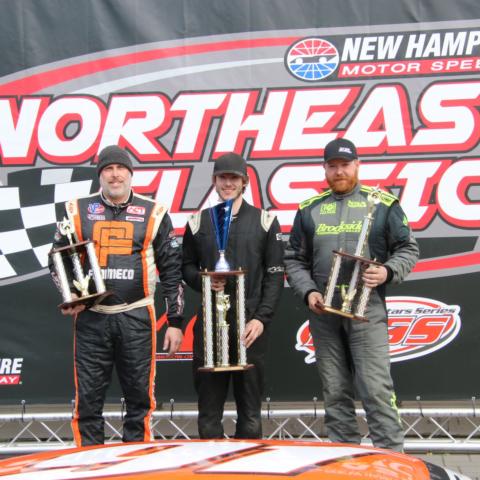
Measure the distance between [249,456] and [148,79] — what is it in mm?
3238

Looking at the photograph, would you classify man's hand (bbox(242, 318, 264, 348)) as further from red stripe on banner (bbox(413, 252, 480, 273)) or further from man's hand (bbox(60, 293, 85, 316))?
red stripe on banner (bbox(413, 252, 480, 273))

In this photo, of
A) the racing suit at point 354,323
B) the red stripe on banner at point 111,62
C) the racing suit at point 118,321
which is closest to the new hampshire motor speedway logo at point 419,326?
the racing suit at point 354,323

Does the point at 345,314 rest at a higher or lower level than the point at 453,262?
lower

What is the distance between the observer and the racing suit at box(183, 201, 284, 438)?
147 inches

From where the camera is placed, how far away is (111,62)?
4703 millimetres

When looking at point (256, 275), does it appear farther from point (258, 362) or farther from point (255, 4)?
point (255, 4)

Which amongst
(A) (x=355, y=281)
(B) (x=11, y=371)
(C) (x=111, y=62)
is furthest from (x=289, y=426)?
(C) (x=111, y=62)

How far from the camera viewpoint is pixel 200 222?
3859 mm

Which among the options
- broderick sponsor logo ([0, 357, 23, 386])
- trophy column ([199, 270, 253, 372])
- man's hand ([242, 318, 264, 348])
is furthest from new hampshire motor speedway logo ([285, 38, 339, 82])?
broderick sponsor logo ([0, 357, 23, 386])

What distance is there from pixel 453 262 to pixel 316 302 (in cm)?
144

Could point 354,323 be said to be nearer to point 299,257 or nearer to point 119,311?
point 299,257

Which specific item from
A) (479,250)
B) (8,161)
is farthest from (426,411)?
(8,161)

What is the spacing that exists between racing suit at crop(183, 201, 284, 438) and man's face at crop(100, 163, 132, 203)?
0.42 meters

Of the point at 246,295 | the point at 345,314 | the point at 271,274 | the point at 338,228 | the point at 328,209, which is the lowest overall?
the point at 345,314
